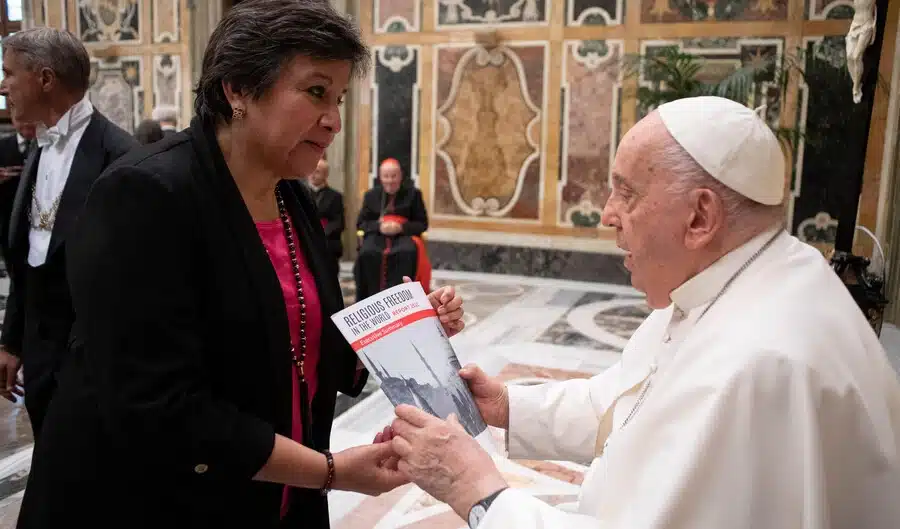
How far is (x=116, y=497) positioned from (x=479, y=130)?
28.6 ft

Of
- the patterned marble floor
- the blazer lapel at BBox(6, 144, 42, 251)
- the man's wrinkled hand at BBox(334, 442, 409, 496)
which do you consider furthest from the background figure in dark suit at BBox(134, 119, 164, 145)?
the man's wrinkled hand at BBox(334, 442, 409, 496)

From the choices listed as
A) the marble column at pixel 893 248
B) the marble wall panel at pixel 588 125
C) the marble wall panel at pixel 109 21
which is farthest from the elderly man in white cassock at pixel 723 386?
the marble wall panel at pixel 109 21

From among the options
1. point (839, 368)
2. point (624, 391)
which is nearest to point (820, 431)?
point (839, 368)

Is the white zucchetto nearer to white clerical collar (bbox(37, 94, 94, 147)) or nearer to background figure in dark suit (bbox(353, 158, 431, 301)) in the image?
white clerical collar (bbox(37, 94, 94, 147))

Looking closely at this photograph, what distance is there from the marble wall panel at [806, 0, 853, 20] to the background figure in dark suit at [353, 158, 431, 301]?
493 cm

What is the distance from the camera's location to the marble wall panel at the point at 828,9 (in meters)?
8.35

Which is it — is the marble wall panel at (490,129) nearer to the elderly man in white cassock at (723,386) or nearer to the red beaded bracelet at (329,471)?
the elderly man in white cassock at (723,386)

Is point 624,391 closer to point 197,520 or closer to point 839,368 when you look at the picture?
point 839,368

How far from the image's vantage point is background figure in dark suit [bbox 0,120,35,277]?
2.78 metres

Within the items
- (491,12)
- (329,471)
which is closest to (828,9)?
(491,12)

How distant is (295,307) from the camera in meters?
1.67

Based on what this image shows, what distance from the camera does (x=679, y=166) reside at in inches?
59.1

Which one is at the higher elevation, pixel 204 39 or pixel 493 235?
pixel 204 39

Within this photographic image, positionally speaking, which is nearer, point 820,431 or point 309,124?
point 820,431
